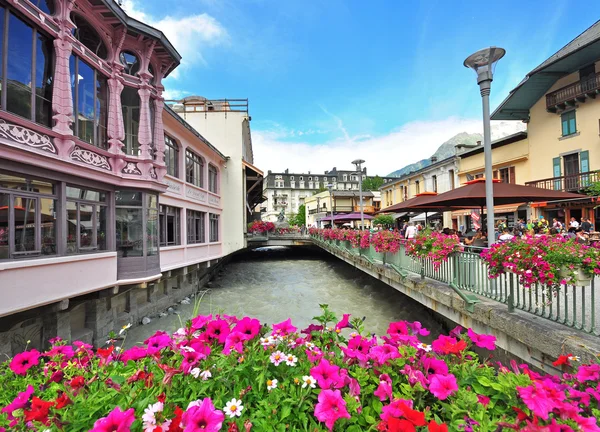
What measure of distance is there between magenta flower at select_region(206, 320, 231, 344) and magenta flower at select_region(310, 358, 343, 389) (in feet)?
2.61

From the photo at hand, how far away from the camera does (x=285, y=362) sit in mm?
1910

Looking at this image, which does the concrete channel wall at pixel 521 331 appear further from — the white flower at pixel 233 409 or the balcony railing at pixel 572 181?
the balcony railing at pixel 572 181

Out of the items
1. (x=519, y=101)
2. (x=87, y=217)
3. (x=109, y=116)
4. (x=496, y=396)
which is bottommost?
(x=496, y=396)

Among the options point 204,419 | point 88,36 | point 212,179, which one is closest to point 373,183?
point 212,179

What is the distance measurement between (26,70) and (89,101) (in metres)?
1.75

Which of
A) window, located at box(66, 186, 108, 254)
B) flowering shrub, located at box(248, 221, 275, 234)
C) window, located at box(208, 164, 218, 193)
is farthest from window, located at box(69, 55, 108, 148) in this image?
flowering shrub, located at box(248, 221, 275, 234)

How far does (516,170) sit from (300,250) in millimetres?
24976

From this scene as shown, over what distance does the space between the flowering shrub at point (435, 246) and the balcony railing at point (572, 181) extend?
16930mm

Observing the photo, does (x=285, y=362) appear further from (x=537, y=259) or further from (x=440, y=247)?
(x=440, y=247)

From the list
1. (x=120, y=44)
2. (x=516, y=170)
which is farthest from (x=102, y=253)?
(x=516, y=170)

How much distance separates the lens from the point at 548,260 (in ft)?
14.2

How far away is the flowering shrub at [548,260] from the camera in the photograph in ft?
13.4

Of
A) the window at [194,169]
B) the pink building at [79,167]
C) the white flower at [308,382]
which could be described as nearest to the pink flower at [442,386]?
the white flower at [308,382]

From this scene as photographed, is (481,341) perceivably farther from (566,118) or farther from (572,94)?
(566,118)
